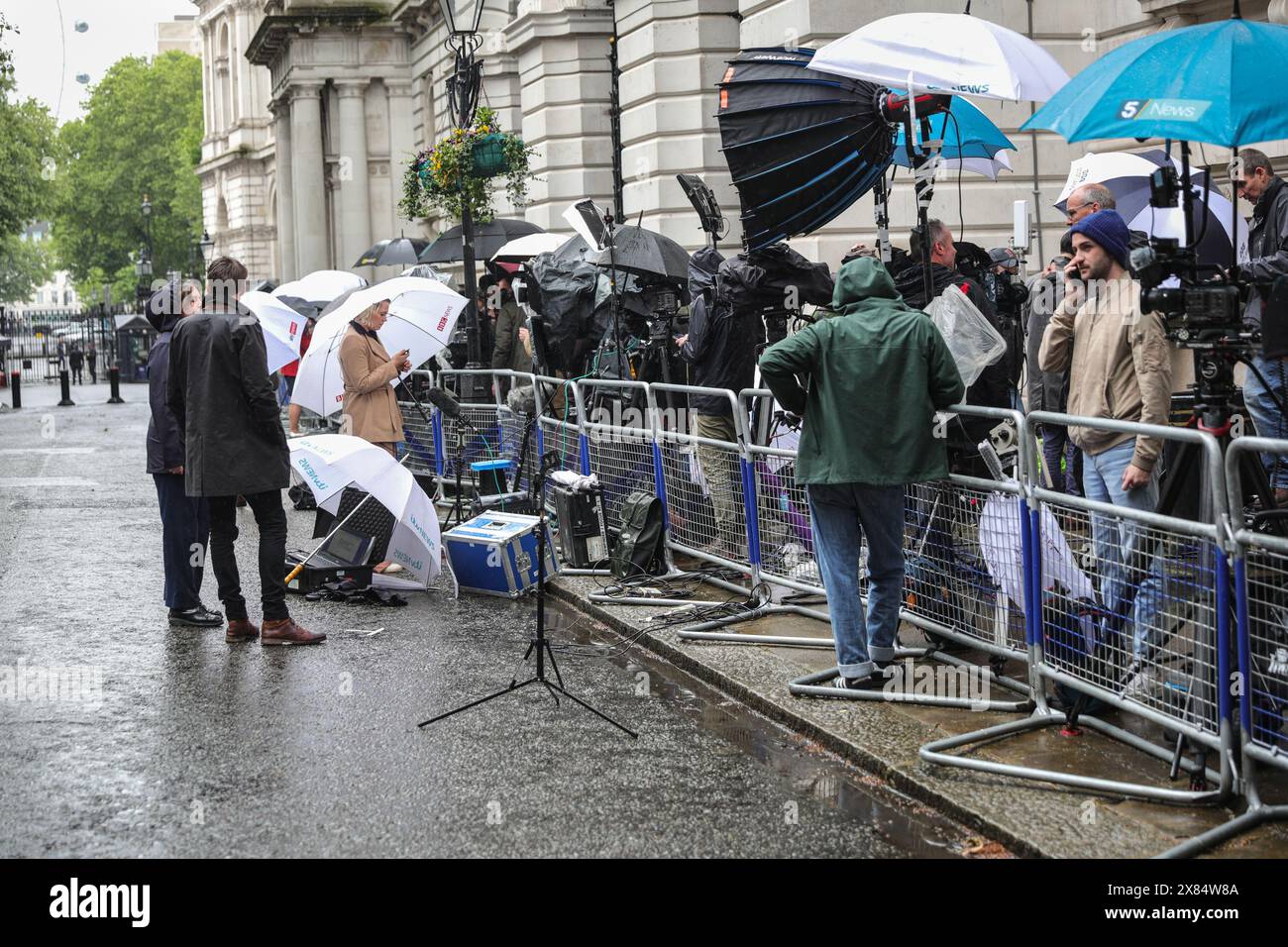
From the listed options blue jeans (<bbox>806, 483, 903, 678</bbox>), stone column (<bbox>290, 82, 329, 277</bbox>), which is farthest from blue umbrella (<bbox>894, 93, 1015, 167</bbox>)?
stone column (<bbox>290, 82, 329, 277</bbox>)

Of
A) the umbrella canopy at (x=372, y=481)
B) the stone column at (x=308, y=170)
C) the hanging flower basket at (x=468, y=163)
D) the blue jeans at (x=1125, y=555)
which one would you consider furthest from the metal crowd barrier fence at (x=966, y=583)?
the stone column at (x=308, y=170)

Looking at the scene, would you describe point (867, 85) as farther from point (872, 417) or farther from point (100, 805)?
point (100, 805)

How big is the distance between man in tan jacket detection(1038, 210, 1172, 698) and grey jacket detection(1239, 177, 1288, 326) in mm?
1406

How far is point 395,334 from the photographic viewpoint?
40.7ft

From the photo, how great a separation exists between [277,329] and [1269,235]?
30.2ft

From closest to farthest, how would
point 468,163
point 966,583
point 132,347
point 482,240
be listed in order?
point 966,583 < point 468,163 < point 482,240 < point 132,347

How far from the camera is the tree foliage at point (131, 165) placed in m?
93.8

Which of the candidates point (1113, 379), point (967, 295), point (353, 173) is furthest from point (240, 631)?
point (353, 173)

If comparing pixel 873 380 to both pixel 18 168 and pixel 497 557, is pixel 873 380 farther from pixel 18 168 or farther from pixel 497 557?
pixel 18 168

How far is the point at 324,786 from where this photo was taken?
6254mm

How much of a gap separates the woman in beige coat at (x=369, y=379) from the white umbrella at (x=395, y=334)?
0.13m

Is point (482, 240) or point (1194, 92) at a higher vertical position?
point (482, 240)

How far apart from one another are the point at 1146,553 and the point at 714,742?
6.72 feet

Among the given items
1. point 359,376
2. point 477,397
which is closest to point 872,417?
point 359,376
